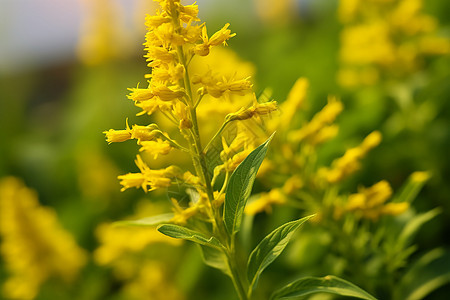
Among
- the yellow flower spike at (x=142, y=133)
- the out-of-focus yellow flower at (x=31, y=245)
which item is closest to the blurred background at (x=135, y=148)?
the out-of-focus yellow flower at (x=31, y=245)

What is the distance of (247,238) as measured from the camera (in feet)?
6.34

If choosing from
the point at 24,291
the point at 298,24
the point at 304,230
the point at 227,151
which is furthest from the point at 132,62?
the point at 227,151

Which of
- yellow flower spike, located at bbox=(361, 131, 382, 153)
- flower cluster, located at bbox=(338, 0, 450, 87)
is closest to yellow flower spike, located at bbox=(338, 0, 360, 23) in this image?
flower cluster, located at bbox=(338, 0, 450, 87)

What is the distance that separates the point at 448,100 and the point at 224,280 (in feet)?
5.38

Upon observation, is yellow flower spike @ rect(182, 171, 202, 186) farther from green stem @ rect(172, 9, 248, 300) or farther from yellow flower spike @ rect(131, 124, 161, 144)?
yellow flower spike @ rect(131, 124, 161, 144)

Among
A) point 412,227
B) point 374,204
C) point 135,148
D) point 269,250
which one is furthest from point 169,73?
point 135,148

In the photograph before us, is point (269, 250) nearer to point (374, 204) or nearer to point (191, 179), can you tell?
point (191, 179)

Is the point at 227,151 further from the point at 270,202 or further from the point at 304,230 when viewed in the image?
the point at 304,230

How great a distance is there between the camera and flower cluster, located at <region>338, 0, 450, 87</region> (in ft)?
8.80

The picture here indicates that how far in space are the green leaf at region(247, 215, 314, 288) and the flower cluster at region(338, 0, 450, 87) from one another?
5.85 feet

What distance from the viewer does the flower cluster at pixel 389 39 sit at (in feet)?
8.80

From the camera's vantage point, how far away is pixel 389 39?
2.76 m

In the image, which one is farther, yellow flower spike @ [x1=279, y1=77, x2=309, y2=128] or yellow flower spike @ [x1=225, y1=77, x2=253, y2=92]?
yellow flower spike @ [x1=279, y1=77, x2=309, y2=128]

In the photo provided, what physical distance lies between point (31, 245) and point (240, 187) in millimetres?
1943
